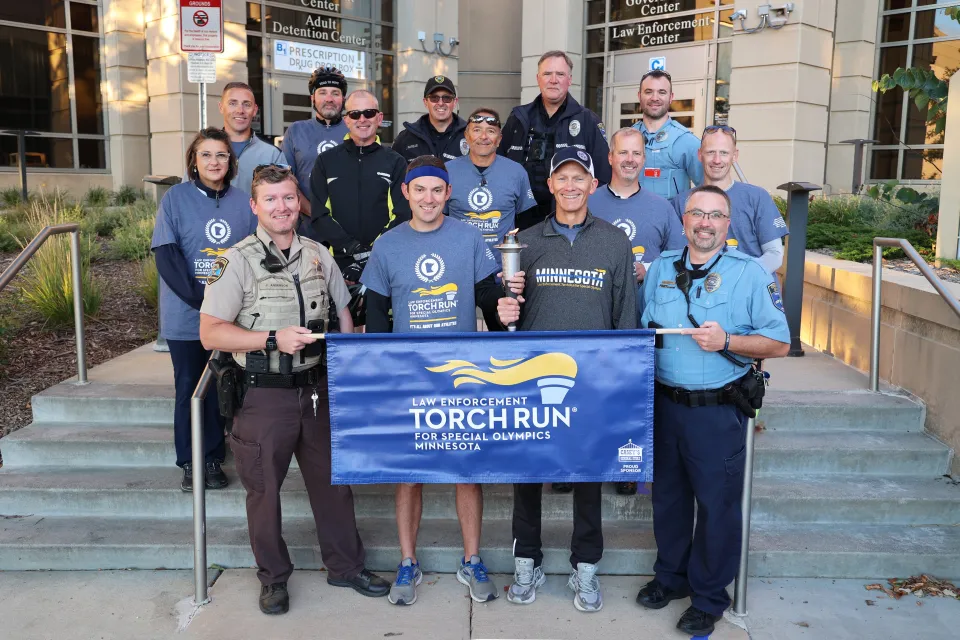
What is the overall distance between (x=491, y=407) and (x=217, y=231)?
2050 mm

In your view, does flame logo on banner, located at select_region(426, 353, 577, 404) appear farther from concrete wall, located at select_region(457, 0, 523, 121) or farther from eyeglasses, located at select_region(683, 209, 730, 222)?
concrete wall, located at select_region(457, 0, 523, 121)

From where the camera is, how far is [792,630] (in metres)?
4.06

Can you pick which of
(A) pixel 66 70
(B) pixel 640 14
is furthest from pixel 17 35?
(B) pixel 640 14

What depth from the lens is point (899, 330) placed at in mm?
5988

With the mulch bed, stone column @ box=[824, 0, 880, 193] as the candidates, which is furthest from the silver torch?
stone column @ box=[824, 0, 880, 193]

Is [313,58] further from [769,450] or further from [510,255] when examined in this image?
[510,255]

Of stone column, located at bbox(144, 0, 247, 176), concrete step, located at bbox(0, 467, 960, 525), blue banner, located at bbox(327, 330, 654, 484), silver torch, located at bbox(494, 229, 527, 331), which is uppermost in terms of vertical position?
stone column, located at bbox(144, 0, 247, 176)

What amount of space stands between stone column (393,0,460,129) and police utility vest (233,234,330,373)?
13198mm

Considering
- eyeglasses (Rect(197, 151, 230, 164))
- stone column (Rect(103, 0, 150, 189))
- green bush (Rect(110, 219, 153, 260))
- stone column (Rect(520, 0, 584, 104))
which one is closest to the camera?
eyeglasses (Rect(197, 151, 230, 164))

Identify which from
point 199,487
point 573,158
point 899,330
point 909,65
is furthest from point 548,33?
point 199,487

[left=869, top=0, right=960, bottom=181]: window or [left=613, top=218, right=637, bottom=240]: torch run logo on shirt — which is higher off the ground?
[left=869, top=0, right=960, bottom=181]: window

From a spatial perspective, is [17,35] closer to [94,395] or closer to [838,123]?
[94,395]

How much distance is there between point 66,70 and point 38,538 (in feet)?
44.2

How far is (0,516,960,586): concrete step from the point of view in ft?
15.1
